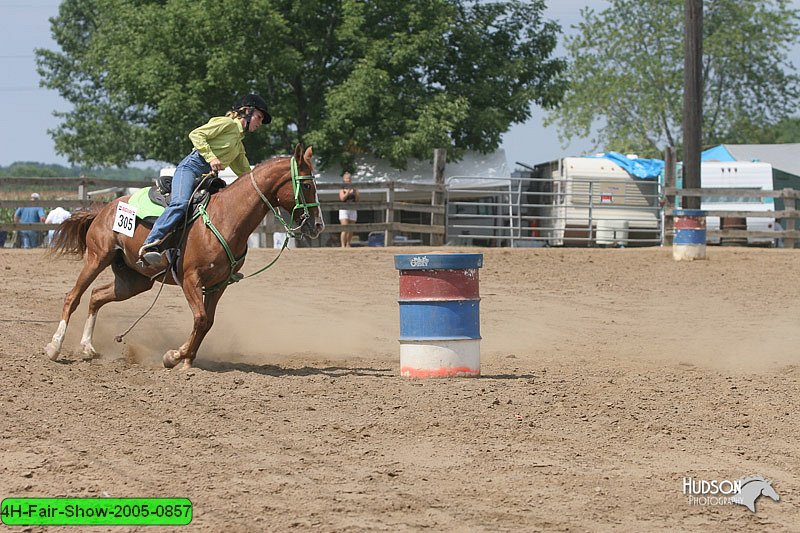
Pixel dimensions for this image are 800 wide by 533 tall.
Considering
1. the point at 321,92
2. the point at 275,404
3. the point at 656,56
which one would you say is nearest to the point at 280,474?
the point at 275,404

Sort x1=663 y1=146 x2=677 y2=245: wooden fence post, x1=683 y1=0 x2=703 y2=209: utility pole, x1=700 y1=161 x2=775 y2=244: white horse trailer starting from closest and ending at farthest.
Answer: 1. x1=683 y1=0 x2=703 y2=209: utility pole
2. x1=663 y1=146 x2=677 y2=245: wooden fence post
3. x1=700 y1=161 x2=775 y2=244: white horse trailer

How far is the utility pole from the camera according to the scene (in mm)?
25844

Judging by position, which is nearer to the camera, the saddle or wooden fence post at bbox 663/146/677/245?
the saddle

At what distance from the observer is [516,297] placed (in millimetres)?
17344

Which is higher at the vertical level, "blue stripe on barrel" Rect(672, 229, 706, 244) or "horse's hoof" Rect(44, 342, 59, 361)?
"blue stripe on barrel" Rect(672, 229, 706, 244)

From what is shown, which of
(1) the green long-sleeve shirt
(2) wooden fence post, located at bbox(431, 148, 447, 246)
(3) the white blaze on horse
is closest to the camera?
(3) the white blaze on horse

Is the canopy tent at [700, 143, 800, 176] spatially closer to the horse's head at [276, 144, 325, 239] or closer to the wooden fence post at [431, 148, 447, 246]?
the wooden fence post at [431, 148, 447, 246]

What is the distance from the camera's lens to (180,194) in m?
10.2

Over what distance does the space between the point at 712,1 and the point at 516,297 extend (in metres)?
46.9

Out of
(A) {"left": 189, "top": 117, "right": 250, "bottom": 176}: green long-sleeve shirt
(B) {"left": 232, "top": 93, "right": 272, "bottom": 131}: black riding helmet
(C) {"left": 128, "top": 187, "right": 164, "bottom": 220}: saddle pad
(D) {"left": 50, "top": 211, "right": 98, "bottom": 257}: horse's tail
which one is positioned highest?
(B) {"left": 232, "top": 93, "right": 272, "bottom": 131}: black riding helmet

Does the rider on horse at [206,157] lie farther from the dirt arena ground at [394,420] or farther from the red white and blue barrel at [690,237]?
the red white and blue barrel at [690,237]

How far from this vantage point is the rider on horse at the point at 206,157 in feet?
33.2

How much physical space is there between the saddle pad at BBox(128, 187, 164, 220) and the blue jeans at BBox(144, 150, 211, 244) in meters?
0.15

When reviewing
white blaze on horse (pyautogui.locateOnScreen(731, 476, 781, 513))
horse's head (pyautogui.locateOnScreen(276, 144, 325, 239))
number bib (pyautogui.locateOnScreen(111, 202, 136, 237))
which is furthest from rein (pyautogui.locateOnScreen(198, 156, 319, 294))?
white blaze on horse (pyautogui.locateOnScreen(731, 476, 781, 513))
